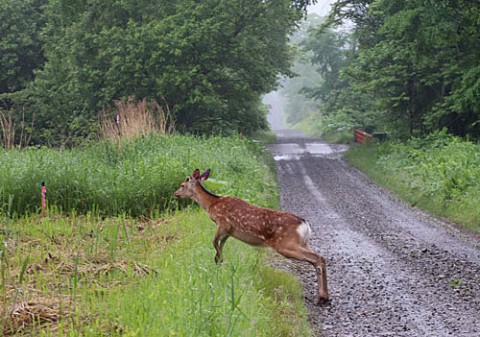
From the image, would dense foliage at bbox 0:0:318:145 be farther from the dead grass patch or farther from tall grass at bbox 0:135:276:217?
the dead grass patch

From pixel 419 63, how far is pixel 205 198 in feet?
50.6

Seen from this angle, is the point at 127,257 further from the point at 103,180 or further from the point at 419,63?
the point at 419,63

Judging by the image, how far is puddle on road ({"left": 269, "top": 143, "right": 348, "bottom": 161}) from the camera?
1280 inches

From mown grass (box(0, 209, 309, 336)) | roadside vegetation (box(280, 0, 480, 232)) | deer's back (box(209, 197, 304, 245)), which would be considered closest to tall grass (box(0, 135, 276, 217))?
mown grass (box(0, 209, 309, 336))

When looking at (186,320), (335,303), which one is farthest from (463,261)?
(186,320)

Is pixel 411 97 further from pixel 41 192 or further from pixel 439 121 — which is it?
pixel 41 192

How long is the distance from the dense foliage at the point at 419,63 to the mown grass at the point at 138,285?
41.1 feet

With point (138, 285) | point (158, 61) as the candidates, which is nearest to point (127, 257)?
point (138, 285)

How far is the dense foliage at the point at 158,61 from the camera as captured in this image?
25.8 m

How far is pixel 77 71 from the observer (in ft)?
90.7

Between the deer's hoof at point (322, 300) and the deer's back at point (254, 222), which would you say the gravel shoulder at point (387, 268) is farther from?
the deer's back at point (254, 222)

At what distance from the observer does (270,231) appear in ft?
26.4

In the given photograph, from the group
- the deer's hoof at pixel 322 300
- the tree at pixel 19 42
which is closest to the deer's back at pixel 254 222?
the deer's hoof at pixel 322 300

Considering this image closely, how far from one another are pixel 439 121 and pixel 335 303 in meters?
18.0
